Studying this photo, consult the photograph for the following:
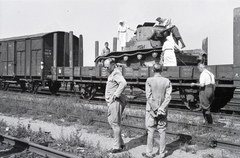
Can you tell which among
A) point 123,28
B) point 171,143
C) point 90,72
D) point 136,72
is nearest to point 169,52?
point 136,72

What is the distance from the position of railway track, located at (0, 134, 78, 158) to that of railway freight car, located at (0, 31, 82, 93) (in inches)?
413

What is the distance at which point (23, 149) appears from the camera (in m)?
5.38

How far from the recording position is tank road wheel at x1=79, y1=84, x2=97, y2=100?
46.4 feet

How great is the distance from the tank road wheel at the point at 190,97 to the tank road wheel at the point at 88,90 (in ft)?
17.5

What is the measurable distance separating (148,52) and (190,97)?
133 inches

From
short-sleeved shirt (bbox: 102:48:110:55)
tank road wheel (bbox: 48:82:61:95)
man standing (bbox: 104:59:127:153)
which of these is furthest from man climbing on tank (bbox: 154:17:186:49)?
man standing (bbox: 104:59:127:153)

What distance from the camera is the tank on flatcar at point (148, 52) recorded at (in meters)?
12.6

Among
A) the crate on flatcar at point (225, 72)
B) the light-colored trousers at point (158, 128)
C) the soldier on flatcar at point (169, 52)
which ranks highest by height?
the soldier on flatcar at point (169, 52)

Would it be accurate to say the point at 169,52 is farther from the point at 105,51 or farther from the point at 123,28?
the point at 105,51

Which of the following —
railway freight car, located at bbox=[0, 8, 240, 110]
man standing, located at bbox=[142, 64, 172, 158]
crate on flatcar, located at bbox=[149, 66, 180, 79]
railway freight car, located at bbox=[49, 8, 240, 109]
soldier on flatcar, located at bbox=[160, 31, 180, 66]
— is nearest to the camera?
man standing, located at bbox=[142, 64, 172, 158]

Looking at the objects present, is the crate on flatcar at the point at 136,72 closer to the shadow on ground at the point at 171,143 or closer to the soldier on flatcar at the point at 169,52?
the soldier on flatcar at the point at 169,52

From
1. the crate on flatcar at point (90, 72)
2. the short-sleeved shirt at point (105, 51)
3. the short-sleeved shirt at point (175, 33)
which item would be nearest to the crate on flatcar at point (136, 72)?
the crate on flatcar at point (90, 72)

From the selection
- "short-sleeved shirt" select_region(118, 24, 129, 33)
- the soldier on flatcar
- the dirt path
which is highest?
"short-sleeved shirt" select_region(118, 24, 129, 33)

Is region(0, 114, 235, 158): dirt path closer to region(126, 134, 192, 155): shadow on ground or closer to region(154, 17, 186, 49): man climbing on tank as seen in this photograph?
region(126, 134, 192, 155): shadow on ground
